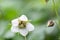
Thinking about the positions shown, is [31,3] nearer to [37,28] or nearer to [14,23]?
[37,28]

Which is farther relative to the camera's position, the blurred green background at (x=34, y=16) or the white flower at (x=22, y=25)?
the blurred green background at (x=34, y=16)

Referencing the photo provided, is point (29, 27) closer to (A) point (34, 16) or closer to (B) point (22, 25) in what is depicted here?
(B) point (22, 25)

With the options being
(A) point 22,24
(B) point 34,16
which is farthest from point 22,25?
(B) point 34,16

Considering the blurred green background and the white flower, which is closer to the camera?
the white flower

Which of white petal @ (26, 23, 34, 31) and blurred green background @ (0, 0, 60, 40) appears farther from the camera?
blurred green background @ (0, 0, 60, 40)

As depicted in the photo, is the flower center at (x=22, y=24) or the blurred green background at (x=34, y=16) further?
the blurred green background at (x=34, y=16)

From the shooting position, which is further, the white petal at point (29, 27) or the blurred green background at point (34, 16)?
the blurred green background at point (34, 16)
